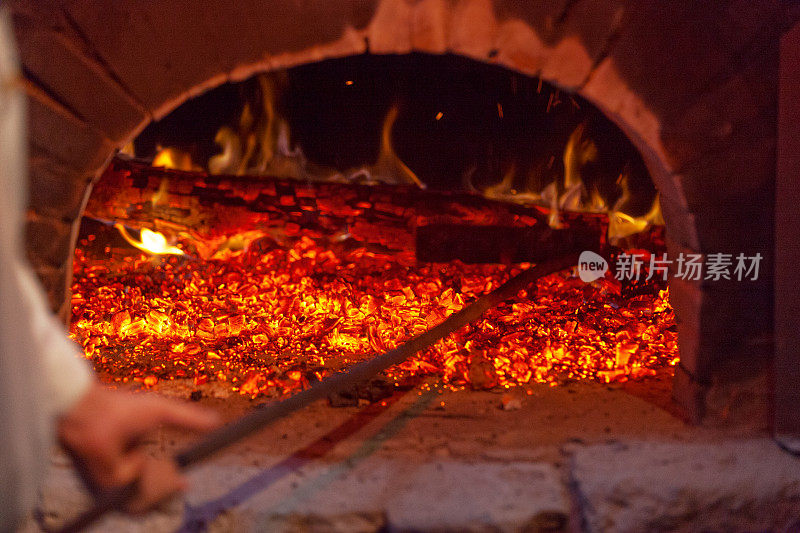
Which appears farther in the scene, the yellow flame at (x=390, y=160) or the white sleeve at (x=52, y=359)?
the yellow flame at (x=390, y=160)

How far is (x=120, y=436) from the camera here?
1026mm

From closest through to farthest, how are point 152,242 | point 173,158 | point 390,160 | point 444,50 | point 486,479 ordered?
point 486,479
point 444,50
point 173,158
point 390,160
point 152,242

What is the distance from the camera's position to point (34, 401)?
Answer: 95 centimetres

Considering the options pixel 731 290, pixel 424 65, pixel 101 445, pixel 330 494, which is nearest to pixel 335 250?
pixel 424 65

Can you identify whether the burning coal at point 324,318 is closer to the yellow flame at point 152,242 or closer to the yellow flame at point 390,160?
the yellow flame at point 152,242

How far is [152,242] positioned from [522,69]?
329cm

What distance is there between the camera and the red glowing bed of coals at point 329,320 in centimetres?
293

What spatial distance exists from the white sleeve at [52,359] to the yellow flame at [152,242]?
3285 mm

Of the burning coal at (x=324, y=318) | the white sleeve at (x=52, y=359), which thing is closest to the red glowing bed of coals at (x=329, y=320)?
the burning coal at (x=324, y=318)

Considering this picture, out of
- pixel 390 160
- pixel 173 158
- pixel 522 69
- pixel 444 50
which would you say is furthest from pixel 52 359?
pixel 390 160

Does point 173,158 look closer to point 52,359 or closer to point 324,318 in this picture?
point 324,318

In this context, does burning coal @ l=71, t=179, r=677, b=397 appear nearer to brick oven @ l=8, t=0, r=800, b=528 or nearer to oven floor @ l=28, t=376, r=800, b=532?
oven floor @ l=28, t=376, r=800, b=532

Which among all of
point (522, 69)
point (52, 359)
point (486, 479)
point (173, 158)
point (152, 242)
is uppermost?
point (522, 69)

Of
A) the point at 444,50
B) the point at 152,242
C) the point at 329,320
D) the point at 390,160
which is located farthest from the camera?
the point at 152,242
